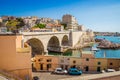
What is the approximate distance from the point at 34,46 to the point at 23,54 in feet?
68.4

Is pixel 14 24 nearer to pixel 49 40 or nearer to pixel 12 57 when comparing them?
pixel 49 40

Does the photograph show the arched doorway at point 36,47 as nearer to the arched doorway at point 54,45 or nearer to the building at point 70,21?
the arched doorway at point 54,45

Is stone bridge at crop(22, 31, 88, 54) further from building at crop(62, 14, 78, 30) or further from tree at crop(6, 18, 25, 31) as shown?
tree at crop(6, 18, 25, 31)

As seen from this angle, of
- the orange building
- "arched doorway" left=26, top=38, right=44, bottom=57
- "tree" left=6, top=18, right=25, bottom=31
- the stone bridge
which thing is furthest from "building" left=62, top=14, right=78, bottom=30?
the orange building

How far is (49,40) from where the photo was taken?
38.4 metres

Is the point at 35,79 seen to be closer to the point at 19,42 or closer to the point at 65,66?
the point at 19,42

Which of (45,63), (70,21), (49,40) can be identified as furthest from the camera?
(70,21)

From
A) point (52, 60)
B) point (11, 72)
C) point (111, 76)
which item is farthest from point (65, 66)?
point (111, 76)

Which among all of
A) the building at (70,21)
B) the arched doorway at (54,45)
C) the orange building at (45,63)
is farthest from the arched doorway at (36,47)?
the building at (70,21)

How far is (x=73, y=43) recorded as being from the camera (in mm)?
47844

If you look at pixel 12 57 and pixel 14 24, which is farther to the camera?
pixel 14 24

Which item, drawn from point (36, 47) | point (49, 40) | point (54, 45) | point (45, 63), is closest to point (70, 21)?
point (54, 45)

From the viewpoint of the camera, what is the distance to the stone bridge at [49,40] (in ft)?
90.9

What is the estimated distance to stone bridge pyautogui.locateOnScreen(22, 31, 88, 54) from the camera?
2770 cm
